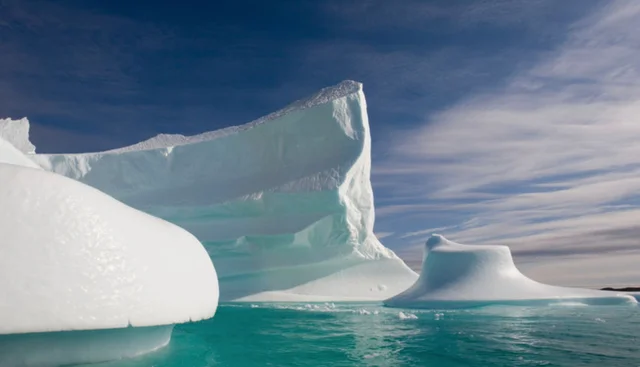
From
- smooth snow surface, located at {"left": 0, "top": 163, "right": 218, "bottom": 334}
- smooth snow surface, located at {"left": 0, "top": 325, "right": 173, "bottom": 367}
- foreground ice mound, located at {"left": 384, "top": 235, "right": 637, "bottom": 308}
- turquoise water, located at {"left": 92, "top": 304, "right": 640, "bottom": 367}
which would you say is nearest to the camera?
smooth snow surface, located at {"left": 0, "top": 163, "right": 218, "bottom": 334}

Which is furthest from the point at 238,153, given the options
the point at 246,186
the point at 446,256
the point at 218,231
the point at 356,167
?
the point at 446,256

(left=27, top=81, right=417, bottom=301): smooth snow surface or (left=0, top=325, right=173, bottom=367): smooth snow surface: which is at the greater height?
(left=27, top=81, right=417, bottom=301): smooth snow surface

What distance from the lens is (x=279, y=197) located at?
20.6m

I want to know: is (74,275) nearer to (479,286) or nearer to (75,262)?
(75,262)

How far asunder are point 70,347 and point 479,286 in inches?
589

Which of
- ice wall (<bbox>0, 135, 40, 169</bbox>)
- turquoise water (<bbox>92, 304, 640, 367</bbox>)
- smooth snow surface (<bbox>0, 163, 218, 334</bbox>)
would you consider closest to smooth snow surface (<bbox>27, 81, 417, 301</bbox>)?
turquoise water (<bbox>92, 304, 640, 367</bbox>)

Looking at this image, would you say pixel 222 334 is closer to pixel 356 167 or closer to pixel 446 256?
pixel 446 256

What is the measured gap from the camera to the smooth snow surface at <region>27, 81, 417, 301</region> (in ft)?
67.2

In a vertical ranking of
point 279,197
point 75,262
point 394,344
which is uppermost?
point 279,197

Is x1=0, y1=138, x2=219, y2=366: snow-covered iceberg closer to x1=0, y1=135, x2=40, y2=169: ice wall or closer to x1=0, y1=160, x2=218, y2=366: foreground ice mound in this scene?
x1=0, y1=160, x2=218, y2=366: foreground ice mound

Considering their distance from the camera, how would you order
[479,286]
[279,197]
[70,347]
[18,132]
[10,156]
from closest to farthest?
1. [70,347]
2. [10,156]
3. [479,286]
4. [279,197]
5. [18,132]

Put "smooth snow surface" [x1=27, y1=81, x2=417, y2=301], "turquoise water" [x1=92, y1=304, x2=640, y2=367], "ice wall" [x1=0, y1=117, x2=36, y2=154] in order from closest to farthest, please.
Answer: "turquoise water" [x1=92, y1=304, x2=640, y2=367] → "smooth snow surface" [x1=27, y1=81, x2=417, y2=301] → "ice wall" [x1=0, y1=117, x2=36, y2=154]

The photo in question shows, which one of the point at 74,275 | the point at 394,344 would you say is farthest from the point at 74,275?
the point at 394,344

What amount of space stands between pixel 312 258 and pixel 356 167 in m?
4.30
